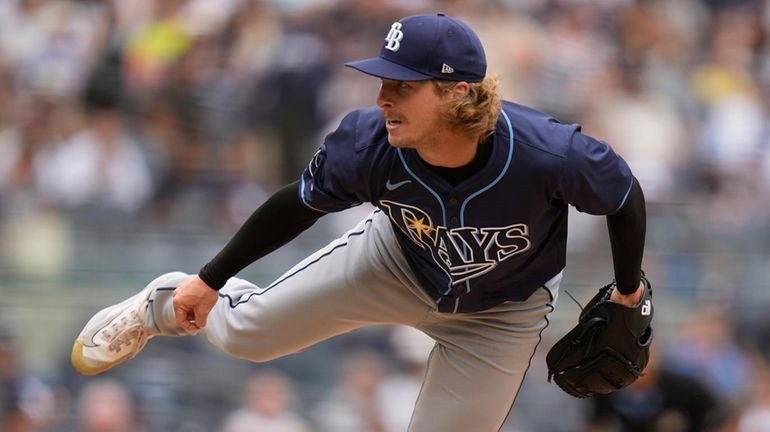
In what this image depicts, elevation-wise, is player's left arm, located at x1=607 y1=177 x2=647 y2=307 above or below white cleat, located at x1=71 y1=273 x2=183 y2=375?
above

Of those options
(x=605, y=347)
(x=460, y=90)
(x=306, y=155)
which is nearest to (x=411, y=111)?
(x=460, y=90)

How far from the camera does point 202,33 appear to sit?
25.2 ft

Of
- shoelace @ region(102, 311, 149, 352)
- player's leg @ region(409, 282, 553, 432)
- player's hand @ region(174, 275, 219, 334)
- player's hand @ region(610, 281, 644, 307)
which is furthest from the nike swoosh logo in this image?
shoelace @ region(102, 311, 149, 352)

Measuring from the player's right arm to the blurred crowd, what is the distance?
2.36 m

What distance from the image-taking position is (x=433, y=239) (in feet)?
12.9

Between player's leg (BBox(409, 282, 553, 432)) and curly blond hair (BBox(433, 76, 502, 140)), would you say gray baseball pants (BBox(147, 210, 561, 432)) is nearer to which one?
player's leg (BBox(409, 282, 553, 432))

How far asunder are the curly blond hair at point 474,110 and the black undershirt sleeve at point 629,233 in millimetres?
429

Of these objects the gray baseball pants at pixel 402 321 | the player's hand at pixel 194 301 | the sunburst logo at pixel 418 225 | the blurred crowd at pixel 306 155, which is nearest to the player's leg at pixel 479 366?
the gray baseball pants at pixel 402 321

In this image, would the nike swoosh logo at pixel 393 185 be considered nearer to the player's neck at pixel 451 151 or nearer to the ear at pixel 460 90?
the player's neck at pixel 451 151

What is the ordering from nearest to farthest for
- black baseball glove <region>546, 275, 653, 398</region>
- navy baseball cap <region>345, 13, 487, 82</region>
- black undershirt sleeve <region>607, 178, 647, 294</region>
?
navy baseball cap <region>345, 13, 487, 82</region>
black undershirt sleeve <region>607, 178, 647, 294</region>
black baseball glove <region>546, 275, 653, 398</region>

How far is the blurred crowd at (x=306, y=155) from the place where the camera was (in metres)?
6.43

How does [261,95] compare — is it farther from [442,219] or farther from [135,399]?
[442,219]

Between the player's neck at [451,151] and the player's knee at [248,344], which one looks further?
the player's knee at [248,344]

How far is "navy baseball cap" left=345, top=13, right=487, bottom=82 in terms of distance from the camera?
3611 mm
